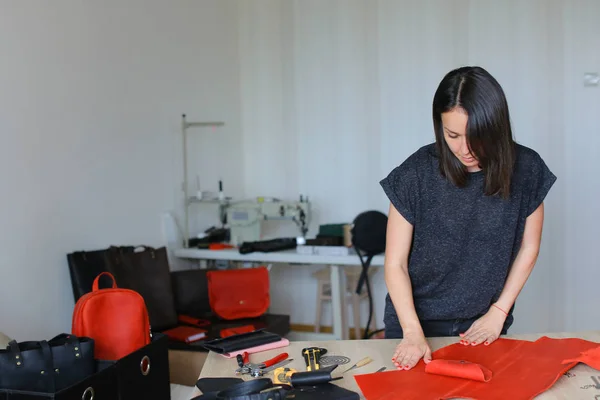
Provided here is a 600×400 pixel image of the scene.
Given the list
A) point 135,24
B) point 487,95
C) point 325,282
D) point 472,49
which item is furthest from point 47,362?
point 472,49

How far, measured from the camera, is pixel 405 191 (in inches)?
62.7

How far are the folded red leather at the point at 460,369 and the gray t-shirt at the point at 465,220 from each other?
0.33 meters

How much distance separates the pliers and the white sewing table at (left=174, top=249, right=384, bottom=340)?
183 cm

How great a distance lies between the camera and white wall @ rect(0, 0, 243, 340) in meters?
2.48

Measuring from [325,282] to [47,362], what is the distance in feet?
8.79

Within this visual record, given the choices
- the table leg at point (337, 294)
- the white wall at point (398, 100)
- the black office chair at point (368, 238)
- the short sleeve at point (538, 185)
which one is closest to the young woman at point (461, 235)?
the short sleeve at point (538, 185)

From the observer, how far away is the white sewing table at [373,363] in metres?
1.24

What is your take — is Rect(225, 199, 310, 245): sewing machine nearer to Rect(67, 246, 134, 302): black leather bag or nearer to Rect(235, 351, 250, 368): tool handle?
Rect(67, 246, 134, 302): black leather bag

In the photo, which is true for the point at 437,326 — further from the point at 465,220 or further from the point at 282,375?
the point at 282,375

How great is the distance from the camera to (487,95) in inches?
54.4

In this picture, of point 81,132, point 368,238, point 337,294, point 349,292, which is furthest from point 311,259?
point 81,132

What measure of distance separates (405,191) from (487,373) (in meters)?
0.52

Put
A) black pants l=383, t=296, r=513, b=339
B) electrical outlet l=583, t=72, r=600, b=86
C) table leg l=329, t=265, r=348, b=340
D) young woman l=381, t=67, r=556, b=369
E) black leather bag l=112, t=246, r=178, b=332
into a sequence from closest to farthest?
young woman l=381, t=67, r=556, b=369 < black pants l=383, t=296, r=513, b=339 < black leather bag l=112, t=246, r=178, b=332 < table leg l=329, t=265, r=348, b=340 < electrical outlet l=583, t=72, r=600, b=86

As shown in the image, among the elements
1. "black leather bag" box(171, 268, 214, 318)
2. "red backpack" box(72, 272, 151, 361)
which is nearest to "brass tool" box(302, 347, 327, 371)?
"red backpack" box(72, 272, 151, 361)
